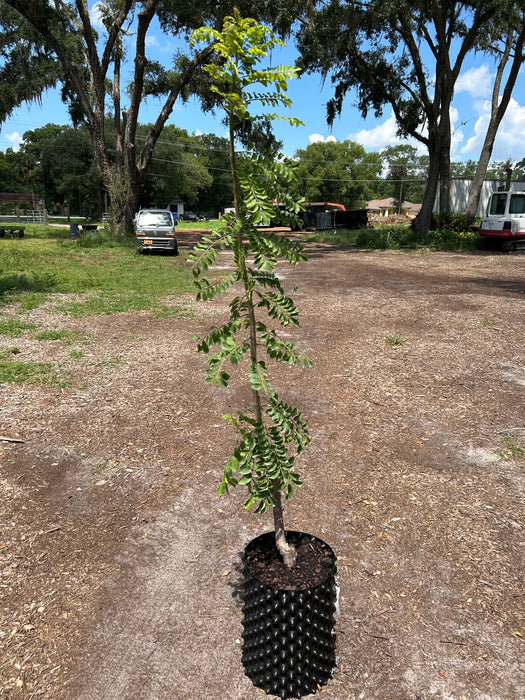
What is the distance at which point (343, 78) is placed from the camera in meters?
24.0

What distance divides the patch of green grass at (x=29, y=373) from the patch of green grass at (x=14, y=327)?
1386 mm

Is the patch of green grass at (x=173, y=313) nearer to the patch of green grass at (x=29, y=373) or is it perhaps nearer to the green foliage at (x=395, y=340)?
the patch of green grass at (x=29, y=373)

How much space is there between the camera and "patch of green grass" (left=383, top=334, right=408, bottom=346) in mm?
7558

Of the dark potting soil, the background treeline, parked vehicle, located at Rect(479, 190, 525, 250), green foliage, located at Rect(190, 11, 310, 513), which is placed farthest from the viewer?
the background treeline

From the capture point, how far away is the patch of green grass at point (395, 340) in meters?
7.56

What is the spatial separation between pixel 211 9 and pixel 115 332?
59.5 feet

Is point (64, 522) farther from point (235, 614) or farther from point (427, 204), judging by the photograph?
point (427, 204)

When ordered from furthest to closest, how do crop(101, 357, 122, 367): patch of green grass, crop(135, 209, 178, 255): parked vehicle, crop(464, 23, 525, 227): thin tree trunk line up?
crop(464, 23, 525, 227): thin tree trunk < crop(135, 209, 178, 255): parked vehicle < crop(101, 357, 122, 367): patch of green grass

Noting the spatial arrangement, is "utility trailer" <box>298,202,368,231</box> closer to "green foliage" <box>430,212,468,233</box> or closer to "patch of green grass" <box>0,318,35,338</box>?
"green foliage" <box>430,212,468,233</box>

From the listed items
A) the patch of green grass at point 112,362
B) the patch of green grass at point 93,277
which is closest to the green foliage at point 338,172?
the patch of green grass at point 93,277

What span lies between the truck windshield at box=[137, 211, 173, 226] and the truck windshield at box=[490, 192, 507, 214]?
44.1 ft

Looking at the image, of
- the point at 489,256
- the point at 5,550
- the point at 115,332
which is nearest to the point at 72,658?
the point at 5,550

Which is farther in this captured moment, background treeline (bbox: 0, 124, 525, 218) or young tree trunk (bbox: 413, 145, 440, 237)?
background treeline (bbox: 0, 124, 525, 218)

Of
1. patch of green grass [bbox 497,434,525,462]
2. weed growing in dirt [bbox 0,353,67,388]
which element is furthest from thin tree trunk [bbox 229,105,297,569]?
weed growing in dirt [bbox 0,353,67,388]
